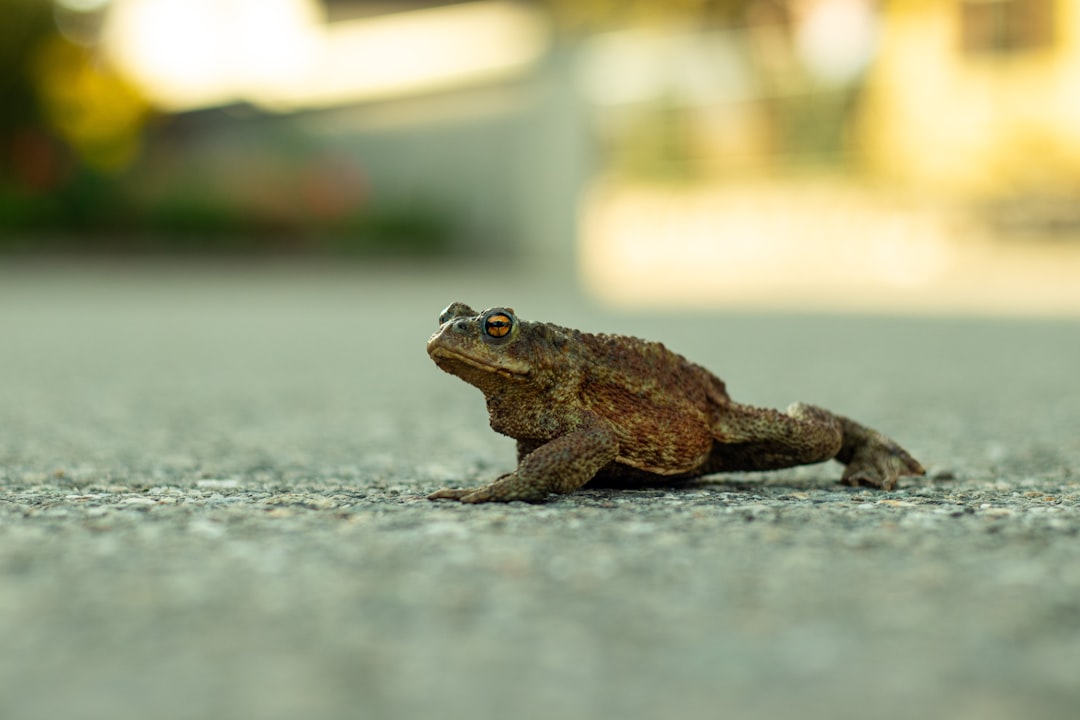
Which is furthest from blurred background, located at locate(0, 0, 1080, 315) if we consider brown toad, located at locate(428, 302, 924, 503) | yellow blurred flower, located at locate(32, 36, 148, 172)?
brown toad, located at locate(428, 302, 924, 503)

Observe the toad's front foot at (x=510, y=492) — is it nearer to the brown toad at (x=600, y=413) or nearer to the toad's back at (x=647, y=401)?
the brown toad at (x=600, y=413)

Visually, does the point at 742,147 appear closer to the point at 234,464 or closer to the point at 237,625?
the point at 234,464

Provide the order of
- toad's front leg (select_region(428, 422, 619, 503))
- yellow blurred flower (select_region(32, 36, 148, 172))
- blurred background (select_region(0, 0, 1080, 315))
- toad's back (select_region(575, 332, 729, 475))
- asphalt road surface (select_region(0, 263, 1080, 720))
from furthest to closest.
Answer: yellow blurred flower (select_region(32, 36, 148, 172)) < blurred background (select_region(0, 0, 1080, 315)) < toad's back (select_region(575, 332, 729, 475)) < toad's front leg (select_region(428, 422, 619, 503)) < asphalt road surface (select_region(0, 263, 1080, 720))

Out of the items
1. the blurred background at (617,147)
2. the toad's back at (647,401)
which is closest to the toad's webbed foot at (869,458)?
the toad's back at (647,401)

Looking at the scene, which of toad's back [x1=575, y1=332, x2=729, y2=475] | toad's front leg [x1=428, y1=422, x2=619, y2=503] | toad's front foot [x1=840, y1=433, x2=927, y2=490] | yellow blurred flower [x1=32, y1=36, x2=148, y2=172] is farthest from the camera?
yellow blurred flower [x1=32, y1=36, x2=148, y2=172]

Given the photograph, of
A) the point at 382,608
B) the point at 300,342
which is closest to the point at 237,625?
the point at 382,608

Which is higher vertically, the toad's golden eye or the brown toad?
the toad's golden eye

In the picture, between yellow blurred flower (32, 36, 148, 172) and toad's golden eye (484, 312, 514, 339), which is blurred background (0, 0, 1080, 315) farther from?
toad's golden eye (484, 312, 514, 339)
